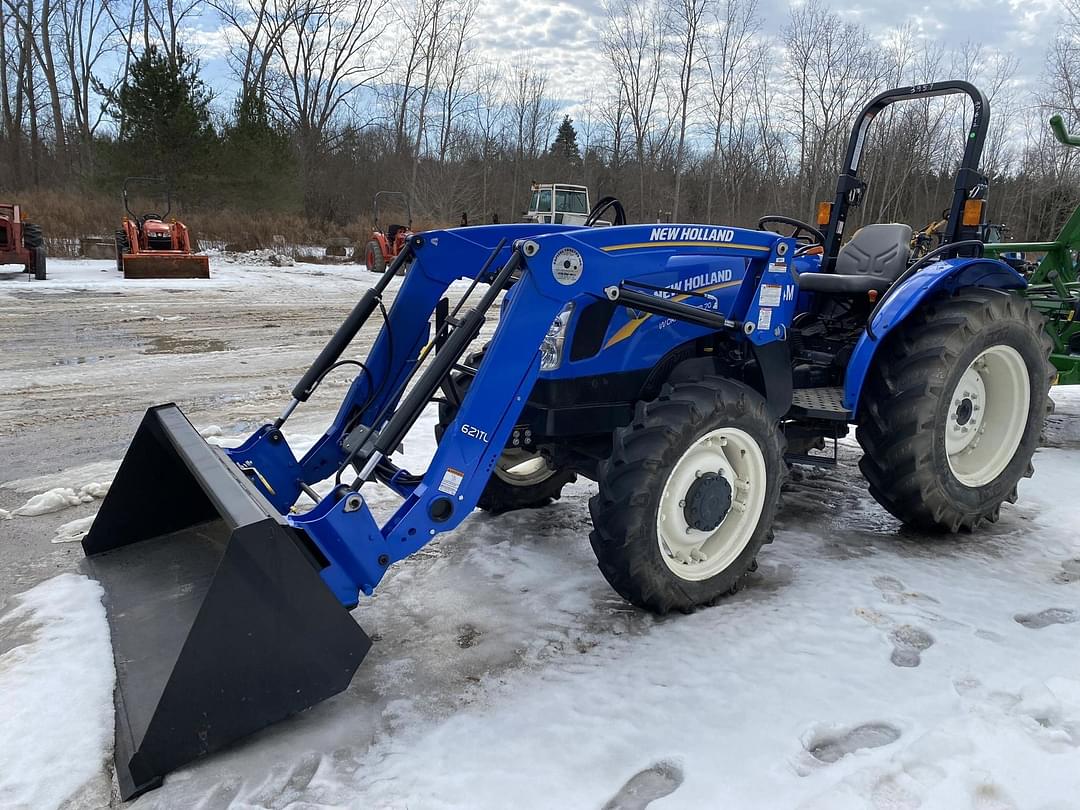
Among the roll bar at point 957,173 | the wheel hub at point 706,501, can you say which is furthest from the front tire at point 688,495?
the roll bar at point 957,173

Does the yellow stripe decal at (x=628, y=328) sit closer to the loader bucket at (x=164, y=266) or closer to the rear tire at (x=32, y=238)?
the loader bucket at (x=164, y=266)

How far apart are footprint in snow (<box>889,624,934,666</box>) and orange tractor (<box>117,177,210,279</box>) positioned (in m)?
17.1

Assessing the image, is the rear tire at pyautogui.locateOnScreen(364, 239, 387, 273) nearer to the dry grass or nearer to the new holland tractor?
the dry grass

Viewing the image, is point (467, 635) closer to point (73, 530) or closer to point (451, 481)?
point (451, 481)

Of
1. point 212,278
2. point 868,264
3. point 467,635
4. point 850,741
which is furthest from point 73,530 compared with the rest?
point 212,278

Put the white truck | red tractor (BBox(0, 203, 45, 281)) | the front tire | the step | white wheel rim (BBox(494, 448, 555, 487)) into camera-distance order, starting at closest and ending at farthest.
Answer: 1. the front tire
2. the step
3. white wheel rim (BBox(494, 448, 555, 487))
4. red tractor (BBox(0, 203, 45, 281))
5. the white truck

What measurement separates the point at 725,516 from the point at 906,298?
1.45m

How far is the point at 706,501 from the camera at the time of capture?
3.03 m

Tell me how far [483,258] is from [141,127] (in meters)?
26.5

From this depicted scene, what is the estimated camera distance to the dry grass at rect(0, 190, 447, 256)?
21656 mm

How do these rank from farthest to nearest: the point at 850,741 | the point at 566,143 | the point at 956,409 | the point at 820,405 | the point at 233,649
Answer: the point at 566,143, the point at 956,409, the point at 820,405, the point at 850,741, the point at 233,649

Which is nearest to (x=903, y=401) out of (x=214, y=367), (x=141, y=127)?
(x=214, y=367)

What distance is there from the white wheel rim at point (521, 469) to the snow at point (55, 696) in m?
1.87

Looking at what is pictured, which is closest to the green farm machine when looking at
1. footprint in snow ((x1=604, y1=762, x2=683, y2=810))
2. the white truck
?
footprint in snow ((x1=604, y1=762, x2=683, y2=810))
